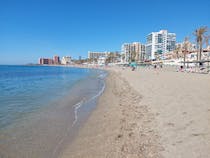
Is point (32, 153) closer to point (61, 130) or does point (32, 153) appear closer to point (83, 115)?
point (61, 130)

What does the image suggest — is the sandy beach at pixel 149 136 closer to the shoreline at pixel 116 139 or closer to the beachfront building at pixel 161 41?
the shoreline at pixel 116 139

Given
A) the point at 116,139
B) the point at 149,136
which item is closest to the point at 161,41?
the point at 149,136

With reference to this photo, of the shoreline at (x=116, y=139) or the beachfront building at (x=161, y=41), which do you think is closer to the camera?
the shoreline at (x=116, y=139)

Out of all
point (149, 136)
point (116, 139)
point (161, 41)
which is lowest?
point (116, 139)

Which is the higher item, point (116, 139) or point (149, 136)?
point (149, 136)

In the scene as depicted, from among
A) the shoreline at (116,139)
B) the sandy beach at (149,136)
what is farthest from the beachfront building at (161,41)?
the shoreline at (116,139)

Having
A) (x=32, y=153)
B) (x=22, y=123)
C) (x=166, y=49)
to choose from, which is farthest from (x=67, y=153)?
(x=166, y=49)

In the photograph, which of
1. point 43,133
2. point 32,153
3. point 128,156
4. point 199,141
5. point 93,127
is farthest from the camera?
point 93,127

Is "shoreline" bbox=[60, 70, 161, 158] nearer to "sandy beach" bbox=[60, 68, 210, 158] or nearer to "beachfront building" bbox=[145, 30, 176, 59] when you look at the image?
"sandy beach" bbox=[60, 68, 210, 158]

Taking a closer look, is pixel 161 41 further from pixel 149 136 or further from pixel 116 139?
pixel 116 139

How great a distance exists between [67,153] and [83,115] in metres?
3.08

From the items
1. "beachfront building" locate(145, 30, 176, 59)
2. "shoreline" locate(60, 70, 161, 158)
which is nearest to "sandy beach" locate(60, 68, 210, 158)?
"shoreline" locate(60, 70, 161, 158)

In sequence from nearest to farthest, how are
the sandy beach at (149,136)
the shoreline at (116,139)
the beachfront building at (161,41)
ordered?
the sandy beach at (149,136) → the shoreline at (116,139) → the beachfront building at (161,41)

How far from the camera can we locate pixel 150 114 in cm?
564
